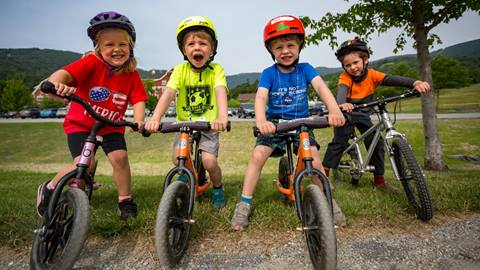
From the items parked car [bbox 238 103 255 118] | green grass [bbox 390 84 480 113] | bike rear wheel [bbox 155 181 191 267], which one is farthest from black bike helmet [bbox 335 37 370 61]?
parked car [bbox 238 103 255 118]

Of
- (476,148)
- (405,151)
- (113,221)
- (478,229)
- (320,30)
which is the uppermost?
(320,30)

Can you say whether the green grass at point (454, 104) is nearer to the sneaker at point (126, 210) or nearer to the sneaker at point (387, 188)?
the sneaker at point (387, 188)

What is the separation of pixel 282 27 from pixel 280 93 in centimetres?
76

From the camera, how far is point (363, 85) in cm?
446

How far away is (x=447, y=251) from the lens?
247 centimetres

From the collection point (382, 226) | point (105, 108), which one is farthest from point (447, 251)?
point (105, 108)

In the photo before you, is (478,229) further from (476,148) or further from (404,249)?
(476,148)

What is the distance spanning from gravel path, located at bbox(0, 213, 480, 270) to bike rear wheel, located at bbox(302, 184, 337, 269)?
22cm

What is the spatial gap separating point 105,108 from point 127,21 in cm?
101

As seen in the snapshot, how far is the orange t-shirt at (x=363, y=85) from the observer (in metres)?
4.45

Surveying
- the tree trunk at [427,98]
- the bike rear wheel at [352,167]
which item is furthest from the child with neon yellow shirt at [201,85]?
the tree trunk at [427,98]

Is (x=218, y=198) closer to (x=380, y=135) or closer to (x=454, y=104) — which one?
(x=380, y=135)

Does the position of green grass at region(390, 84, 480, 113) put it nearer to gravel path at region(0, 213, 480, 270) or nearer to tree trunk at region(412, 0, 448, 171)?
tree trunk at region(412, 0, 448, 171)

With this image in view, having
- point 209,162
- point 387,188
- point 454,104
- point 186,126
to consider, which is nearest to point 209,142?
point 209,162
